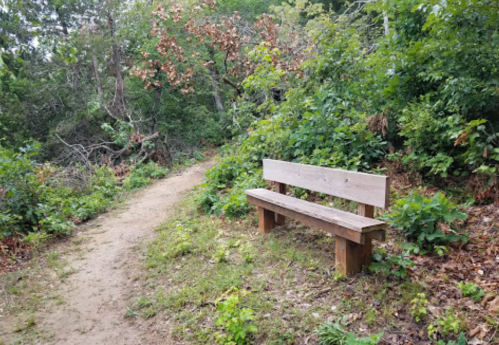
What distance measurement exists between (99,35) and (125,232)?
1032 cm

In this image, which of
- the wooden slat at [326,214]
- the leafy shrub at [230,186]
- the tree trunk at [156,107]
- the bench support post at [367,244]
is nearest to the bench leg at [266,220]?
the wooden slat at [326,214]

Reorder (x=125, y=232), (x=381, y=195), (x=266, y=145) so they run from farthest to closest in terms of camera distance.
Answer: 1. (x=266, y=145)
2. (x=125, y=232)
3. (x=381, y=195)

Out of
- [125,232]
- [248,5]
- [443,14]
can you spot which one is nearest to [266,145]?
[125,232]

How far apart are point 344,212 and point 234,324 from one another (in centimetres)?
158

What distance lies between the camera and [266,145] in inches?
273

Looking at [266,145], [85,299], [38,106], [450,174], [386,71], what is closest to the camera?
[85,299]

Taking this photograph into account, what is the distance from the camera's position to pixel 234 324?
2750 mm

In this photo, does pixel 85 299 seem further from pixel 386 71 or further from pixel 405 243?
pixel 386 71

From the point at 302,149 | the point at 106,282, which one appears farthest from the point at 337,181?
the point at 106,282

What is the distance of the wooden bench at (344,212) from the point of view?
9.91 feet

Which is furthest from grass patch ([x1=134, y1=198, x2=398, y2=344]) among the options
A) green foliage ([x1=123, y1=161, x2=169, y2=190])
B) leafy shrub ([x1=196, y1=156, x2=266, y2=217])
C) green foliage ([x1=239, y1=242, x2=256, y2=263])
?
green foliage ([x1=123, y1=161, x2=169, y2=190])

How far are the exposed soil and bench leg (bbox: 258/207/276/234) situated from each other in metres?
1.77

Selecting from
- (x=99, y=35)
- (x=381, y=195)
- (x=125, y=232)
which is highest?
(x=99, y=35)

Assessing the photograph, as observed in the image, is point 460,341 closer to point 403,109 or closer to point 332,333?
point 332,333
